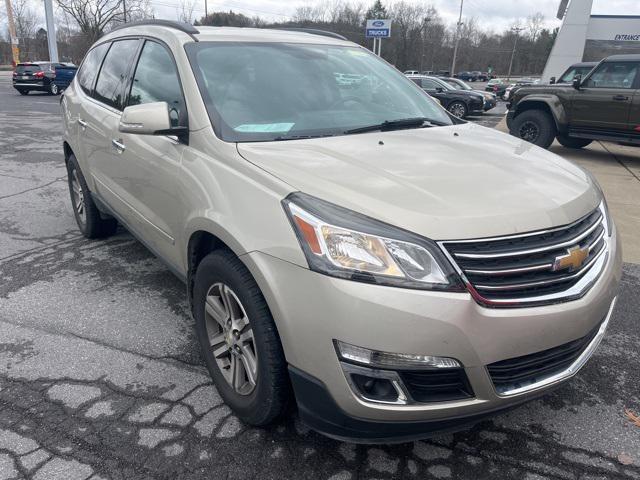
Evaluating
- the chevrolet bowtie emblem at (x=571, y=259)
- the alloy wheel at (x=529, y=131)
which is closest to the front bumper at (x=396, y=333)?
the chevrolet bowtie emblem at (x=571, y=259)

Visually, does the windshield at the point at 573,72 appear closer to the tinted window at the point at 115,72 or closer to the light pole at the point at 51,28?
the tinted window at the point at 115,72

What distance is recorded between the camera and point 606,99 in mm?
9719

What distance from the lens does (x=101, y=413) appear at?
8.13 ft

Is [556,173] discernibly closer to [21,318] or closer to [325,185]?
[325,185]

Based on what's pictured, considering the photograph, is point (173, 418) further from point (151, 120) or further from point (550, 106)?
point (550, 106)

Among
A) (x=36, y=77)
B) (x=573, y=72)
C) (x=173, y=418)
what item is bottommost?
(x=173, y=418)

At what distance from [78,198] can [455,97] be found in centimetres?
1695

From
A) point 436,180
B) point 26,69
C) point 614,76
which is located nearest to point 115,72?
point 436,180

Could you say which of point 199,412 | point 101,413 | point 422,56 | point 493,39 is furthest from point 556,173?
point 493,39

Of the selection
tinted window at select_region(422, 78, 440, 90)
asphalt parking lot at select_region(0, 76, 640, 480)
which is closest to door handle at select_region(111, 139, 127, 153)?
asphalt parking lot at select_region(0, 76, 640, 480)

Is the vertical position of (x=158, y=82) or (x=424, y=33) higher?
(x=424, y=33)

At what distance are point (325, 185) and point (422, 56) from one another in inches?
3446

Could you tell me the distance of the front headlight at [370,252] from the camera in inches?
70.3

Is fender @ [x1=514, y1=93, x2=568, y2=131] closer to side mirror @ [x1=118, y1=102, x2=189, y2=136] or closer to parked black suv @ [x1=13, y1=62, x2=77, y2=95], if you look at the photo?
side mirror @ [x1=118, y1=102, x2=189, y2=136]
